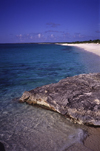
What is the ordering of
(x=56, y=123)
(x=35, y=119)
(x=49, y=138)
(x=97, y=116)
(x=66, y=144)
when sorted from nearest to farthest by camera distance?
(x=66, y=144) → (x=49, y=138) → (x=97, y=116) → (x=56, y=123) → (x=35, y=119)

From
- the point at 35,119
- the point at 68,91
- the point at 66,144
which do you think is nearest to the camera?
the point at 66,144

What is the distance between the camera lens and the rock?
Result: 14.8ft

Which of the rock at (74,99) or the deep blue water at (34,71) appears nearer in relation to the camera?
the rock at (74,99)

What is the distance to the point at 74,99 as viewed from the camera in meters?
5.12

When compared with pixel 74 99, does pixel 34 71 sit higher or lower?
lower

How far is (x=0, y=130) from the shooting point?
443 cm

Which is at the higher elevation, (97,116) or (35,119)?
(97,116)

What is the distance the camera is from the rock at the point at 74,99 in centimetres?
450

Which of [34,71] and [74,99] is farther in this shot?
[34,71]

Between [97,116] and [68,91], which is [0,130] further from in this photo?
[97,116]

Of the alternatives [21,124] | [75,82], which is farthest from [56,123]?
[75,82]

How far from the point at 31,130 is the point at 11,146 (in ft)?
2.84

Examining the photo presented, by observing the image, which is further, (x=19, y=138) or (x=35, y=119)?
(x=35, y=119)

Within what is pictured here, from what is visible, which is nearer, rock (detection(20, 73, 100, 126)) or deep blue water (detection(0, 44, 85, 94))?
rock (detection(20, 73, 100, 126))
